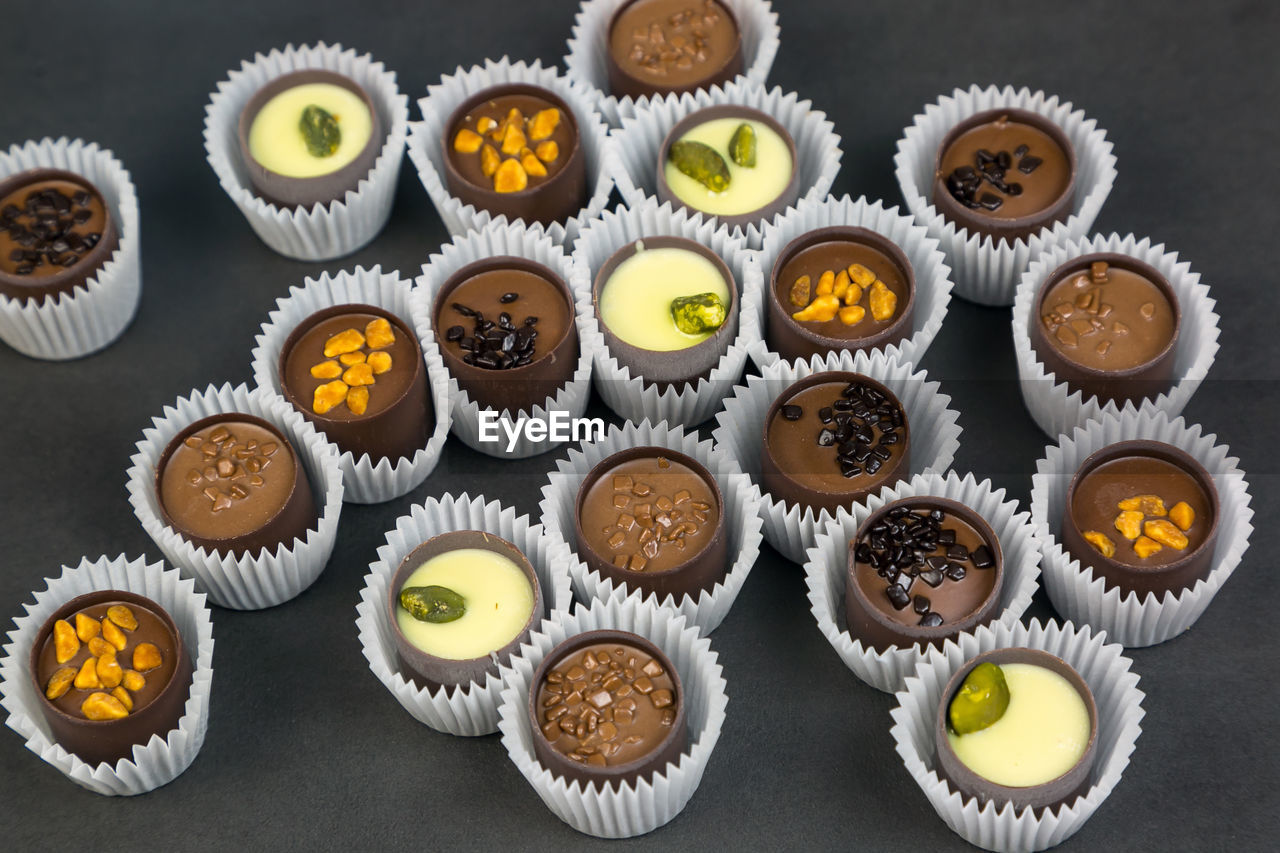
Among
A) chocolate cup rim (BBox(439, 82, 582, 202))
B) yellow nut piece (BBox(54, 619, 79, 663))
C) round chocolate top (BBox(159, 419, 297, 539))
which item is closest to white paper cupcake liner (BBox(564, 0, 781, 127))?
chocolate cup rim (BBox(439, 82, 582, 202))

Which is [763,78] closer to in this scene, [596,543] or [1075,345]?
[1075,345]

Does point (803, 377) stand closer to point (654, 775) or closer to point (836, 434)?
point (836, 434)

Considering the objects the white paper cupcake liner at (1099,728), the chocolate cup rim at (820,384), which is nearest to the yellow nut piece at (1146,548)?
the white paper cupcake liner at (1099,728)

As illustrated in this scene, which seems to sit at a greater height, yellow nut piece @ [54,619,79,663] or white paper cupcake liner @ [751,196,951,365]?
white paper cupcake liner @ [751,196,951,365]

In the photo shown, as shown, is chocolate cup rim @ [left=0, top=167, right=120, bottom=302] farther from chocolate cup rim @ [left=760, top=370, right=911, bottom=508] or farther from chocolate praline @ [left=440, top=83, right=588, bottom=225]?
chocolate cup rim @ [left=760, top=370, right=911, bottom=508]

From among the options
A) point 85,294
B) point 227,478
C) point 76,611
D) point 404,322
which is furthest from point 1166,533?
point 85,294

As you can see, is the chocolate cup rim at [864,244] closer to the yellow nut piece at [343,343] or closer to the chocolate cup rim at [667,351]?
the chocolate cup rim at [667,351]
